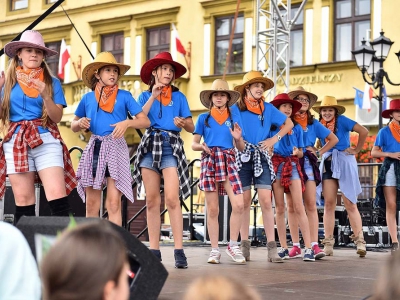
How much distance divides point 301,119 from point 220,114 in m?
1.48

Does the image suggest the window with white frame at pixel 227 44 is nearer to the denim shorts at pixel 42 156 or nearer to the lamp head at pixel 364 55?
the lamp head at pixel 364 55

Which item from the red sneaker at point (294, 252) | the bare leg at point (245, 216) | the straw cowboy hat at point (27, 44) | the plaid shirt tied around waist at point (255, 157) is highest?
the straw cowboy hat at point (27, 44)

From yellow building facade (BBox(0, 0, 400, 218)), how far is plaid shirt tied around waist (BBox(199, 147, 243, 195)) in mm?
12627

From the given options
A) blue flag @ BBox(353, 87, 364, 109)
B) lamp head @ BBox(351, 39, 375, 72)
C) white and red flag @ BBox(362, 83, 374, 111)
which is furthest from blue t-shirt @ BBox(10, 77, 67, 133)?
blue flag @ BBox(353, 87, 364, 109)

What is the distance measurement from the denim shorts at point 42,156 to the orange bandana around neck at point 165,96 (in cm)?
133

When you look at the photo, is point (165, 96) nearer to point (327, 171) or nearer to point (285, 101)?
point (285, 101)

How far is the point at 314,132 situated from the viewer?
28.8ft

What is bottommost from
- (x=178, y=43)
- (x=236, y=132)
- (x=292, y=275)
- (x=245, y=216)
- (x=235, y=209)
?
(x=292, y=275)

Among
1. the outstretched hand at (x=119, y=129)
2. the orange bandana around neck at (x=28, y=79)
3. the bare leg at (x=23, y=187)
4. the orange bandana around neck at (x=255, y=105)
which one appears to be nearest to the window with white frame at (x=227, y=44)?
the orange bandana around neck at (x=255, y=105)

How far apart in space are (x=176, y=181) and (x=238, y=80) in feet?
54.3

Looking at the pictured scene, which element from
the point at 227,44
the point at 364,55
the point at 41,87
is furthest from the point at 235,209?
the point at 227,44

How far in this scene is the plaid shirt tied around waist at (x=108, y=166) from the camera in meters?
6.10

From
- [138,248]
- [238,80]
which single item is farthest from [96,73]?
[238,80]

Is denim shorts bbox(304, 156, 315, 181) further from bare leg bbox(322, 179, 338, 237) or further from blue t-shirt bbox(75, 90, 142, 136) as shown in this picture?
blue t-shirt bbox(75, 90, 142, 136)
